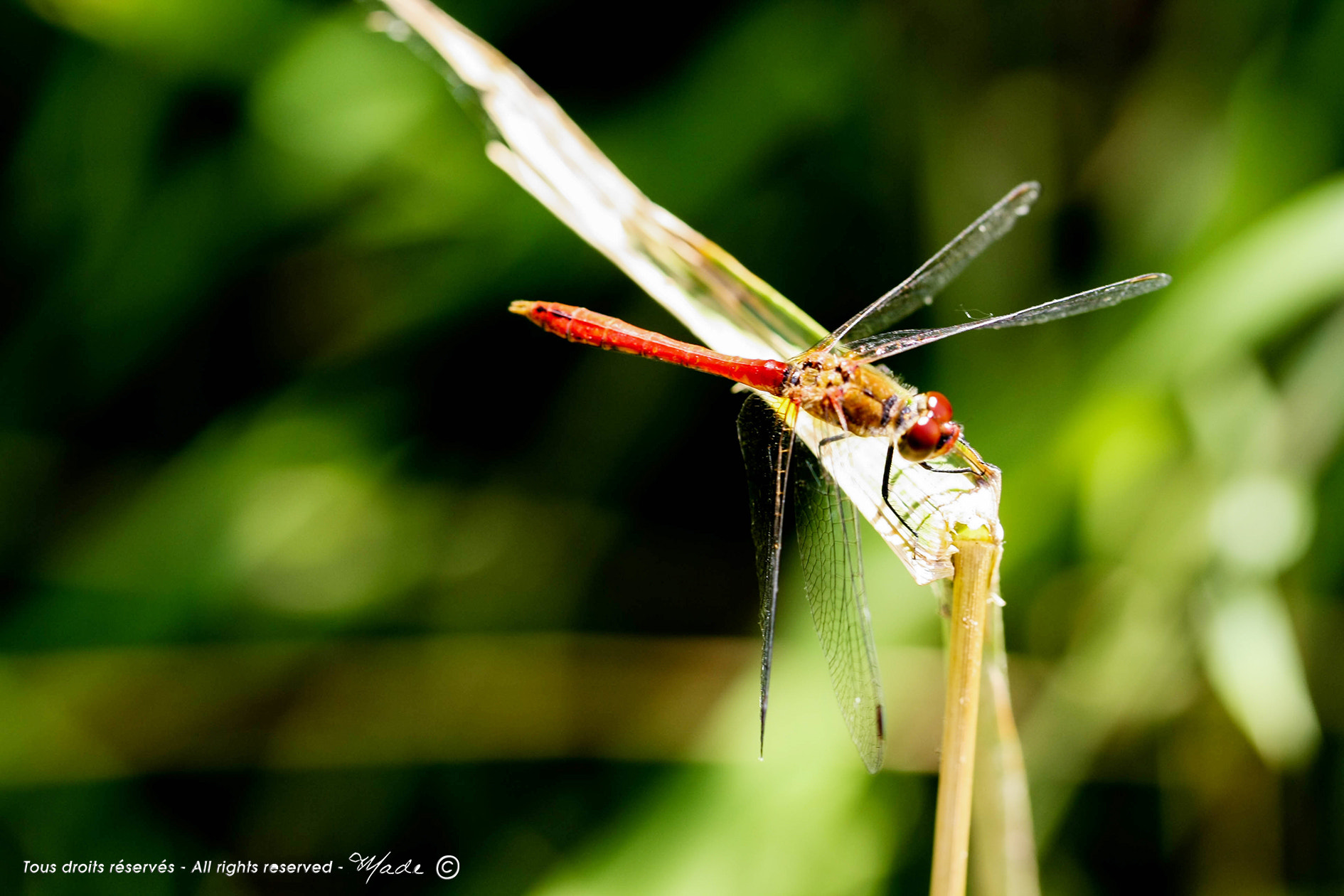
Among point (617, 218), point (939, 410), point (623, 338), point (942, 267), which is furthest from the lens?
point (623, 338)

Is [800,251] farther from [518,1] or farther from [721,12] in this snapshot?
[518,1]

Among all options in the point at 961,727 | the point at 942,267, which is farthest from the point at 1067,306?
the point at 961,727

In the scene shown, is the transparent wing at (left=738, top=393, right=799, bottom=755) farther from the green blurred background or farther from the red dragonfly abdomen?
the green blurred background

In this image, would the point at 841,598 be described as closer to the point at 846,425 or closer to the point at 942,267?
the point at 846,425

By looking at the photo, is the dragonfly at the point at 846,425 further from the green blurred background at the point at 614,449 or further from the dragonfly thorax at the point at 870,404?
the green blurred background at the point at 614,449
